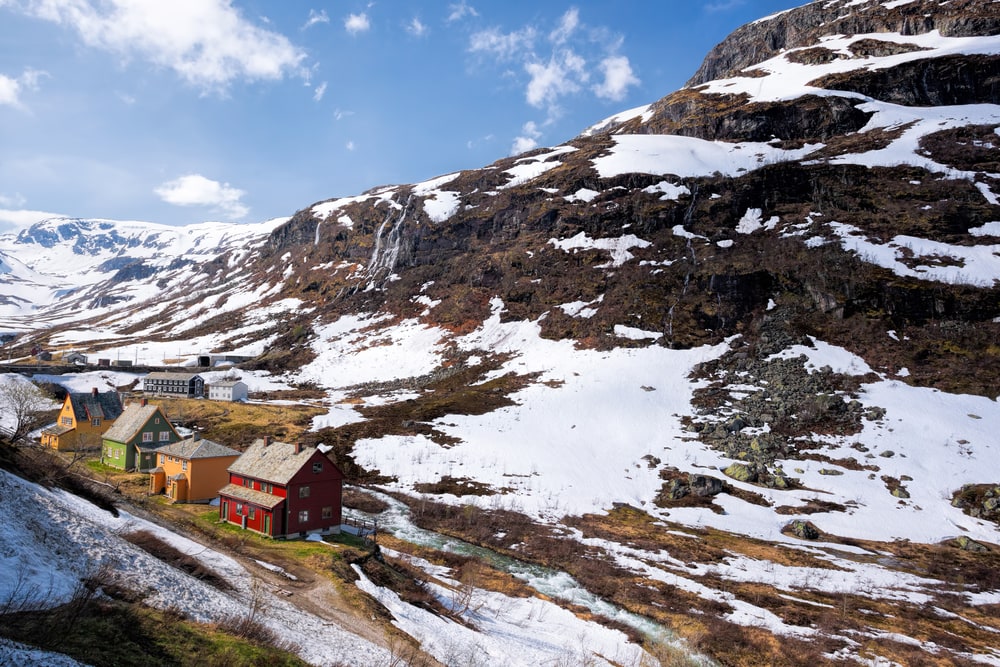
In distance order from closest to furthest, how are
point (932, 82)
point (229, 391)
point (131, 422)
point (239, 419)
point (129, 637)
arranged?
point (129, 637) → point (131, 422) → point (239, 419) → point (229, 391) → point (932, 82)

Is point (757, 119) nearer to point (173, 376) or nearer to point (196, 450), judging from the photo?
point (196, 450)

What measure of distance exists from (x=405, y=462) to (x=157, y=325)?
16772 centimetres

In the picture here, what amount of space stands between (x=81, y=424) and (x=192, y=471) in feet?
76.0

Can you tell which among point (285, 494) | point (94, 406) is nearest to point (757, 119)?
point (285, 494)

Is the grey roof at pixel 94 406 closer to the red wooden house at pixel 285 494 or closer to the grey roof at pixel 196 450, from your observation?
the grey roof at pixel 196 450

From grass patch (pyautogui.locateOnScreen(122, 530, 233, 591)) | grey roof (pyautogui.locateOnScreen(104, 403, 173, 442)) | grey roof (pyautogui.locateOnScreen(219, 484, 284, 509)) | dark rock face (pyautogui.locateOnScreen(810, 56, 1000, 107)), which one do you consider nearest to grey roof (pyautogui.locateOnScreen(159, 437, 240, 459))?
grey roof (pyautogui.locateOnScreen(219, 484, 284, 509))

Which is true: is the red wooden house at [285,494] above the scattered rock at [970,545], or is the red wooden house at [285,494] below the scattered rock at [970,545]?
above

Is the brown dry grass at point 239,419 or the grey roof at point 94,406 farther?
the brown dry grass at point 239,419

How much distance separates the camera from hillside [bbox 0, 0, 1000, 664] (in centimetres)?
3947

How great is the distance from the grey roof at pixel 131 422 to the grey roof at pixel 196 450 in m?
7.16

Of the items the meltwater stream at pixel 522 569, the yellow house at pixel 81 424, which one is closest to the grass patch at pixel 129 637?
the meltwater stream at pixel 522 569

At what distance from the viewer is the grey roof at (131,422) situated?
170ft

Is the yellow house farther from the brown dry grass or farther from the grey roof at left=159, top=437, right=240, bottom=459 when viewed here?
the grey roof at left=159, top=437, right=240, bottom=459

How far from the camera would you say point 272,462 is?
41.5 m
